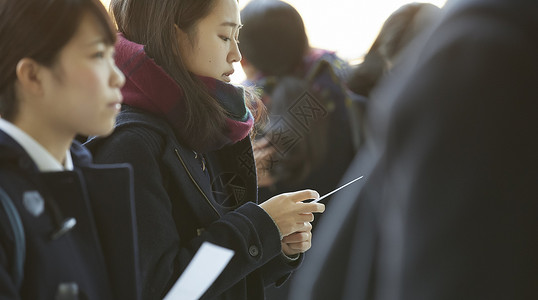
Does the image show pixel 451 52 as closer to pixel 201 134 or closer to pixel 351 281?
pixel 351 281

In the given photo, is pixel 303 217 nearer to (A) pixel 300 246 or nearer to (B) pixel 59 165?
(A) pixel 300 246

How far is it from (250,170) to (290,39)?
4.13 ft

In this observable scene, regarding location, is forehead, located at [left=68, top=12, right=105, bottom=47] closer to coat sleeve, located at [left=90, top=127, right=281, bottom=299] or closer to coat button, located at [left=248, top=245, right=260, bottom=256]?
coat sleeve, located at [left=90, top=127, right=281, bottom=299]

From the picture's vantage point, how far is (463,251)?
0.79 m

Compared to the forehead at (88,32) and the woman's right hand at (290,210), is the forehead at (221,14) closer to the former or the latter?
the woman's right hand at (290,210)

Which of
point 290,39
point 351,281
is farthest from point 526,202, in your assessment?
point 290,39

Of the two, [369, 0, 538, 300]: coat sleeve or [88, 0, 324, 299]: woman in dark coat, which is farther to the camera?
[88, 0, 324, 299]: woman in dark coat

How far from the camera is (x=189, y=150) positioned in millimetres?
1490

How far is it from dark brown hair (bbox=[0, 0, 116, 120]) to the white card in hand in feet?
1.21

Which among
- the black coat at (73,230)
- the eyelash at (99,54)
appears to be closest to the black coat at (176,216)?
the black coat at (73,230)

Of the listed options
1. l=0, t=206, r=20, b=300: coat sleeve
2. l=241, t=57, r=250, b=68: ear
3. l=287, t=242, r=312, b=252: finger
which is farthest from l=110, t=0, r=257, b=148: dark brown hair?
l=241, t=57, r=250, b=68: ear

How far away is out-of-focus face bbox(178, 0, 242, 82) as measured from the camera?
149 centimetres

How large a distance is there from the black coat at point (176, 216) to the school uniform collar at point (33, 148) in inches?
13.8

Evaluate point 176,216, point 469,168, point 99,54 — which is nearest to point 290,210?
point 176,216
